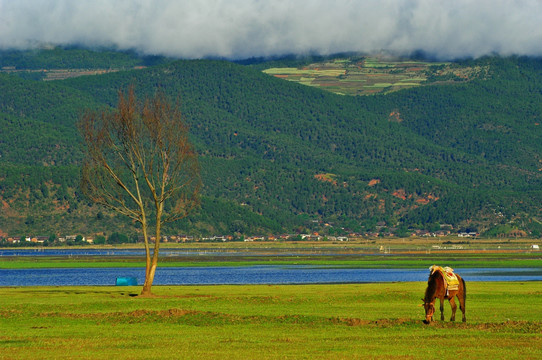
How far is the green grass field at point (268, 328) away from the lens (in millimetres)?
30484

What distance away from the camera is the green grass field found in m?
30.5

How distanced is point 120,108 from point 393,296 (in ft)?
64.1

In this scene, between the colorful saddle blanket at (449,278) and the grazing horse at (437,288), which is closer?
the grazing horse at (437,288)

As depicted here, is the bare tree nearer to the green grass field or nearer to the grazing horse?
the green grass field

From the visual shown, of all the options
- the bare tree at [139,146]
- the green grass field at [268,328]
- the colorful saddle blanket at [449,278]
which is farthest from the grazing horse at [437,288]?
the bare tree at [139,146]

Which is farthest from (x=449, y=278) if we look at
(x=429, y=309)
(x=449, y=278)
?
(x=429, y=309)

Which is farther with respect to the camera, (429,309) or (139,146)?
(139,146)

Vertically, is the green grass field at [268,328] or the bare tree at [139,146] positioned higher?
the bare tree at [139,146]

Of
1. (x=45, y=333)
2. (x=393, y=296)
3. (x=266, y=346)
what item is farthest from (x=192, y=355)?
(x=393, y=296)

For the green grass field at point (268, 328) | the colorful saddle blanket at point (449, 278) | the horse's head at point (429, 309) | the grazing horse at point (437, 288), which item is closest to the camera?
the green grass field at point (268, 328)

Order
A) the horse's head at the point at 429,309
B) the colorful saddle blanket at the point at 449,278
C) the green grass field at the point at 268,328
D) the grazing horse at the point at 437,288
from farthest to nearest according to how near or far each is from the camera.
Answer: the horse's head at the point at 429,309 → the colorful saddle blanket at the point at 449,278 → the grazing horse at the point at 437,288 → the green grass field at the point at 268,328

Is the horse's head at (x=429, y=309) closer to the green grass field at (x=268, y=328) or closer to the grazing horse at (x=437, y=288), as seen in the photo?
the grazing horse at (x=437, y=288)

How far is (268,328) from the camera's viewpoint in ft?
121

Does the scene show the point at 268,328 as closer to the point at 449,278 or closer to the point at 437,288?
the point at 437,288
